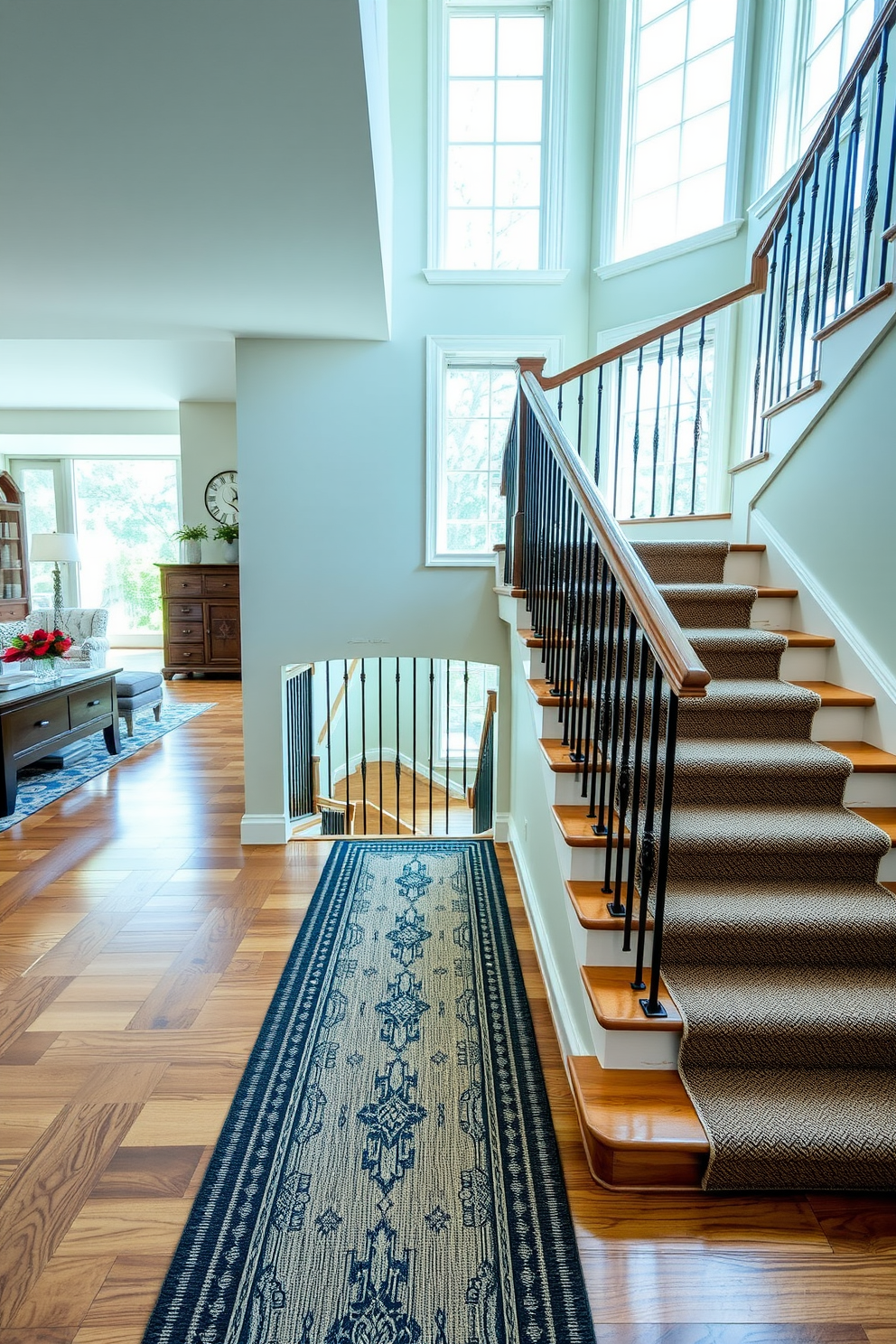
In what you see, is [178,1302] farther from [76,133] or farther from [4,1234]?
[76,133]

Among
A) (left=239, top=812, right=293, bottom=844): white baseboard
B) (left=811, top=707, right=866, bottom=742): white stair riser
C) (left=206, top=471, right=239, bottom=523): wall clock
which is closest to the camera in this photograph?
(left=811, top=707, right=866, bottom=742): white stair riser

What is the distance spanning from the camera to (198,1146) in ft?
5.98

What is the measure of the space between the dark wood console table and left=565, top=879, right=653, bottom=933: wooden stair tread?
3.81m

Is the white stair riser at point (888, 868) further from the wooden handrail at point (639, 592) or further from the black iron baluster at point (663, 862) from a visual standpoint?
the wooden handrail at point (639, 592)

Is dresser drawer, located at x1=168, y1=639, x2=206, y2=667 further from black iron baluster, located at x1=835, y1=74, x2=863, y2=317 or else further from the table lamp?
black iron baluster, located at x1=835, y1=74, x2=863, y2=317

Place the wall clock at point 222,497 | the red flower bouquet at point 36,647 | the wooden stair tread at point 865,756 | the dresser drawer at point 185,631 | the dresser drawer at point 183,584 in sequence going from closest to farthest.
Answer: the wooden stair tread at point 865,756
the red flower bouquet at point 36,647
the dresser drawer at point 183,584
the dresser drawer at point 185,631
the wall clock at point 222,497

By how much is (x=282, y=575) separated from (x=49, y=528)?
327 inches

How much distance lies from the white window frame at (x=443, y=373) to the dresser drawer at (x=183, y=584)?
17.5 feet

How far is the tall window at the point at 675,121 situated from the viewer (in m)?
3.87

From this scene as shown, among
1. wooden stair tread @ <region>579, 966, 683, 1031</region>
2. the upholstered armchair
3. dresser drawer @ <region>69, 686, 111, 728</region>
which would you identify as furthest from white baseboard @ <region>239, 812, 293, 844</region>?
the upholstered armchair

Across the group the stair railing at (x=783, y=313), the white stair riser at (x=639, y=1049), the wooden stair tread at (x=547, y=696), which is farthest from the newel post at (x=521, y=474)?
the white stair riser at (x=639, y=1049)

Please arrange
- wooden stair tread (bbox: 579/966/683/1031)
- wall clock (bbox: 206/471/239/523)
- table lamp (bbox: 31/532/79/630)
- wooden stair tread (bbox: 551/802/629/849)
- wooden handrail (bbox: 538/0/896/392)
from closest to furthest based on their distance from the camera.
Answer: wooden stair tread (bbox: 579/966/683/1031) < wooden stair tread (bbox: 551/802/629/849) < wooden handrail (bbox: 538/0/896/392) < table lamp (bbox: 31/532/79/630) < wall clock (bbox: 206/471/239/523)

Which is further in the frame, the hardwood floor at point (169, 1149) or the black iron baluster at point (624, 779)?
the black iron baluster at point (624, 779)

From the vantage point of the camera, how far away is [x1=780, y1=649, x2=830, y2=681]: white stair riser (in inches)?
104
